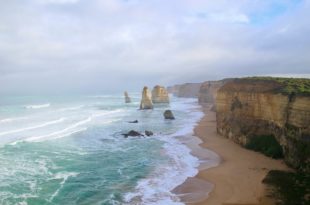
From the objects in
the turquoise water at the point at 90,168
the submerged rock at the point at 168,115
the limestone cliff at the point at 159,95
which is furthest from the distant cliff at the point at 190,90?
the turquoise water at the point at 90,168

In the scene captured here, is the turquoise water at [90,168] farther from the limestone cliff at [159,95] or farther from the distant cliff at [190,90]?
the distant cliff at [190,90]

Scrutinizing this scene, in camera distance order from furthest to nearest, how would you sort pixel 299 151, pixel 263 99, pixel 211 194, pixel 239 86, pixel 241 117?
pixel 239 86 < pixel 241 117 < pixel 263 99 < pixel 299 151 < pixel 211 194

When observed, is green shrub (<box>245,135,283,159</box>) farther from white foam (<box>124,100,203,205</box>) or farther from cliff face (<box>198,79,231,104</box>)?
cliff face (<box>198,79,231,104</box>)

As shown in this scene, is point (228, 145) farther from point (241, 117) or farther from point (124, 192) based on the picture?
point (124, 192)

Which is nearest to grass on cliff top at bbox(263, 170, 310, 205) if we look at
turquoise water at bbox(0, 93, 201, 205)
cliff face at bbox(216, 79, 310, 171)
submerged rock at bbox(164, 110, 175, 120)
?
cliff face at bbox(216, 79, 310, 171)

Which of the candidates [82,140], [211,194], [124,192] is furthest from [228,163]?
[82,140]
